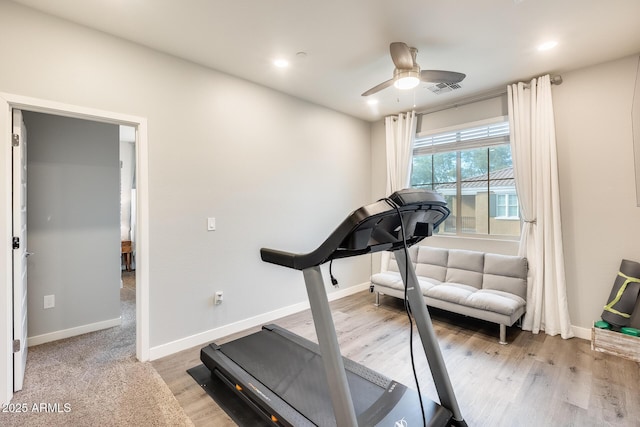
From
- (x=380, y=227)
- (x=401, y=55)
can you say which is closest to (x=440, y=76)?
(x=401, y=55)

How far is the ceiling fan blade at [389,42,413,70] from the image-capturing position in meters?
2.36

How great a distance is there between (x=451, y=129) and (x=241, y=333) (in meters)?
3.52


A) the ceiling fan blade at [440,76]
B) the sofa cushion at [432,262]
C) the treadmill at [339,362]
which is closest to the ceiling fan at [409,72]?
the ceiling fan blade at [440,76]

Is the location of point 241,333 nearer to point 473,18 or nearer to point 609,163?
point 473,18

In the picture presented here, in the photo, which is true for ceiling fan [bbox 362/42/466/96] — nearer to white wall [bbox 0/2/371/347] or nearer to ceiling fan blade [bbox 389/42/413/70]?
ceiling fan blade [bbox 389/42/413/70]

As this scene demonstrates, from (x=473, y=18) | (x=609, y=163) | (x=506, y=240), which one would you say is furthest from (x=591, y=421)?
(x=473, y=18)

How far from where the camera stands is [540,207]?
3078mm

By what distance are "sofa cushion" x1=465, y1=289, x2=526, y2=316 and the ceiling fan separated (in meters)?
2.09

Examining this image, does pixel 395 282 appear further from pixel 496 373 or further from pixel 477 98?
pixel 477 98

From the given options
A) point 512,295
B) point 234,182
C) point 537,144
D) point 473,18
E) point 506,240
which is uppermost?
point 473,18

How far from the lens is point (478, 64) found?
9.44ft

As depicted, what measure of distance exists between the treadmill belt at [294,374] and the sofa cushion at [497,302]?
1.61 meters

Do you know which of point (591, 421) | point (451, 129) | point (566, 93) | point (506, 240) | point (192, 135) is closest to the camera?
point (591, 421)

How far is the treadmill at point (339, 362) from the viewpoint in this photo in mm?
1276
